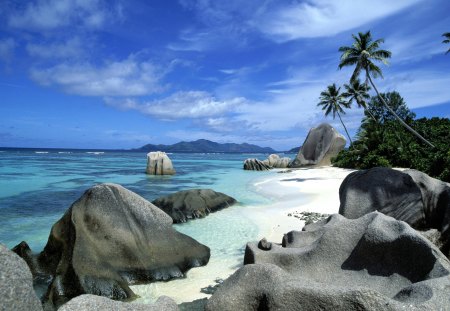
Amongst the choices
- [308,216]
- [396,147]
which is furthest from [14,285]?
[396,147]

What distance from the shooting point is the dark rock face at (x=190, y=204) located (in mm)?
14033

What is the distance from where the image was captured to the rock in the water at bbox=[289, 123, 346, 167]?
47.0m

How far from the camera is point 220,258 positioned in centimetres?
902

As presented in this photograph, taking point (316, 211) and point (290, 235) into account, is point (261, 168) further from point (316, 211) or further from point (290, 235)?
point (290, 235)

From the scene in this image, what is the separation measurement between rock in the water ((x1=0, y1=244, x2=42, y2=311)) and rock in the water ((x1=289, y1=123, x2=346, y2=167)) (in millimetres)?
46231

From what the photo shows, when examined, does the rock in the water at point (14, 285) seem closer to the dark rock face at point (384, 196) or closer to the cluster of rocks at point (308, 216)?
the dark rock face at point (384, 196)

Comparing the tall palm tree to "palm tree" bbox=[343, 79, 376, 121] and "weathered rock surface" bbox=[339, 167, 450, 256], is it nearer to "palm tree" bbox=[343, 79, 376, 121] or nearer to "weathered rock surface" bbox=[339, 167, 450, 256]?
"palm tree" bbox=[343, 79, 376, 121]

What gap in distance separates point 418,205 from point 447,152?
1917cm

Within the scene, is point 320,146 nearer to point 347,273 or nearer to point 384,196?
point 384,196

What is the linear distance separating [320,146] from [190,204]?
3639 cm

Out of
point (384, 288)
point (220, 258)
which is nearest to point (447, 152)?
point (220, 258)

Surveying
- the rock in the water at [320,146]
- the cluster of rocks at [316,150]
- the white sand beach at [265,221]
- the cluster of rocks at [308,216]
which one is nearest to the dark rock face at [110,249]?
the white sand beach at [265,221]

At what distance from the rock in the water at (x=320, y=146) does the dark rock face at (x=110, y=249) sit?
41.1 metres

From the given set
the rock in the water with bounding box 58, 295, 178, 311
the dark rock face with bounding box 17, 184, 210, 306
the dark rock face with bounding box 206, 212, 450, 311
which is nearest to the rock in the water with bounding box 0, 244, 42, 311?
the rock in the water with bounding box 58, 295, 178, 311
